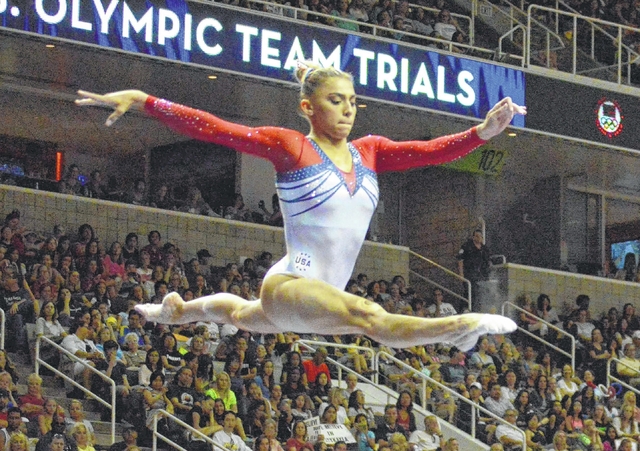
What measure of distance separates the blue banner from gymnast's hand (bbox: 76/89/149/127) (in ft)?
26.2

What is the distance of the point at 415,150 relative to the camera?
20.6 feet

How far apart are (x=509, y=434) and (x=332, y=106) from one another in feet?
29.0

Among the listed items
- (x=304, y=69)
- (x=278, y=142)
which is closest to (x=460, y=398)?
(x=304, y=69)

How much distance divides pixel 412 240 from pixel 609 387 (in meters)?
5.02

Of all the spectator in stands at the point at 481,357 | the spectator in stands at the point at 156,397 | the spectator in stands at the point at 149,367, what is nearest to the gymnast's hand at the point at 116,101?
the spectator in stands at the point at 156,397

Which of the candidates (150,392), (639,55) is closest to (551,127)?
(639,55)

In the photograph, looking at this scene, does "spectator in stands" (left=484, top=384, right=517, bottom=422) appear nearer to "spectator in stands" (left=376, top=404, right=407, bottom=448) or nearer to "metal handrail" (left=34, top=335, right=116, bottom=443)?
"spectator in stands" (left=376, top=404, right=407, bottom=448)

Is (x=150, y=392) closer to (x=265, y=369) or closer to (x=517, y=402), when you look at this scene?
(x=265, y=369)

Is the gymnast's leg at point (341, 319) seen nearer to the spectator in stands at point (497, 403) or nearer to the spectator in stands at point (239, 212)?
the spectator in stands at point (497, 403)

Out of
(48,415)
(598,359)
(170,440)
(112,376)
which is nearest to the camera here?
(48,415)

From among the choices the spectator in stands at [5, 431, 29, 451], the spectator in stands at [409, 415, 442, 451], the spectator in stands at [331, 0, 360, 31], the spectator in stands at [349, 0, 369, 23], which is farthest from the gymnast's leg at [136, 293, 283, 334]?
the spectator in stands at [349, 0, 369, 23]

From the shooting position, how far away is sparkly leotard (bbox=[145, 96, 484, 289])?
5.89 meters

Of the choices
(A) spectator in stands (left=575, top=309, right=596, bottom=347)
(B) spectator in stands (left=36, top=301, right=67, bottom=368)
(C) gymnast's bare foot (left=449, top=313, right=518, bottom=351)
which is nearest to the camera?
(C) gymnast's bare foot (left=449, top=313, right=518, bottom=351)

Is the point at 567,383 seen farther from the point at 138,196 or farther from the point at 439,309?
the point at 138,196
